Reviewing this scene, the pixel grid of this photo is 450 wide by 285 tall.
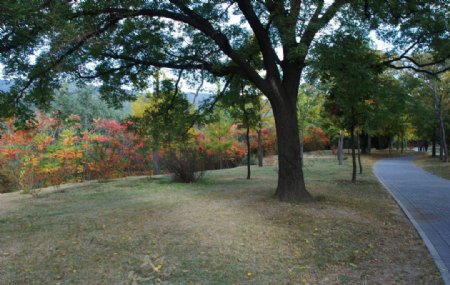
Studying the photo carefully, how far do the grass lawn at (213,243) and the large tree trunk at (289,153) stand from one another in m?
0.52

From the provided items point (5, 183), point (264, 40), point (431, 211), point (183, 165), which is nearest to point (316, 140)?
point (183, 165)

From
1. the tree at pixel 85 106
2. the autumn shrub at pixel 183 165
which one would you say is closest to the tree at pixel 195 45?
the autumn shrub at pixel 183 165

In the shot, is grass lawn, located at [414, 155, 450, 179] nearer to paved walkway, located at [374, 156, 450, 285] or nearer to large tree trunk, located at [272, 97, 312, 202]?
paved walkway, located at [374, 156, 450, 285]

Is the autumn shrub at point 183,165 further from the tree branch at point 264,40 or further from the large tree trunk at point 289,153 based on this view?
the tree branch at point 264,40

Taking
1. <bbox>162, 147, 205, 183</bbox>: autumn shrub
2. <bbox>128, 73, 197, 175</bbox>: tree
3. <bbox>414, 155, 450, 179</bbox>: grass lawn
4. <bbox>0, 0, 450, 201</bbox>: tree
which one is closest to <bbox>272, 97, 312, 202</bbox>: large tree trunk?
<bbox>0, 0, 450, 201</bbox>: tree

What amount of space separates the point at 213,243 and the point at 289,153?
3.74m

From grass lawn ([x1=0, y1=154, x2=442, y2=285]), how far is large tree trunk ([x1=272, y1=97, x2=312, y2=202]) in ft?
1.70

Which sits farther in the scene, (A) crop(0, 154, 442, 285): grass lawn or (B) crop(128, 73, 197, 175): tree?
(B) crop(128, 73, 197, 175): tree

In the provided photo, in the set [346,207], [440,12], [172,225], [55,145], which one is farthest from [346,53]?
[55,145]

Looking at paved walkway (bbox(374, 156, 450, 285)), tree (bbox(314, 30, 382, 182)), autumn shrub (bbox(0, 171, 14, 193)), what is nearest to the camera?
paved walkway (bbox(374, 156, 450, 285))

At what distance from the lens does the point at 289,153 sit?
344 inches

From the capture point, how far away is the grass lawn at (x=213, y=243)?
4.58m

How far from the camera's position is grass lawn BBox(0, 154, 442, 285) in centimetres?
458

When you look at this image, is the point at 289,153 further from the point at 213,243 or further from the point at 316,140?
the point at 316,140
